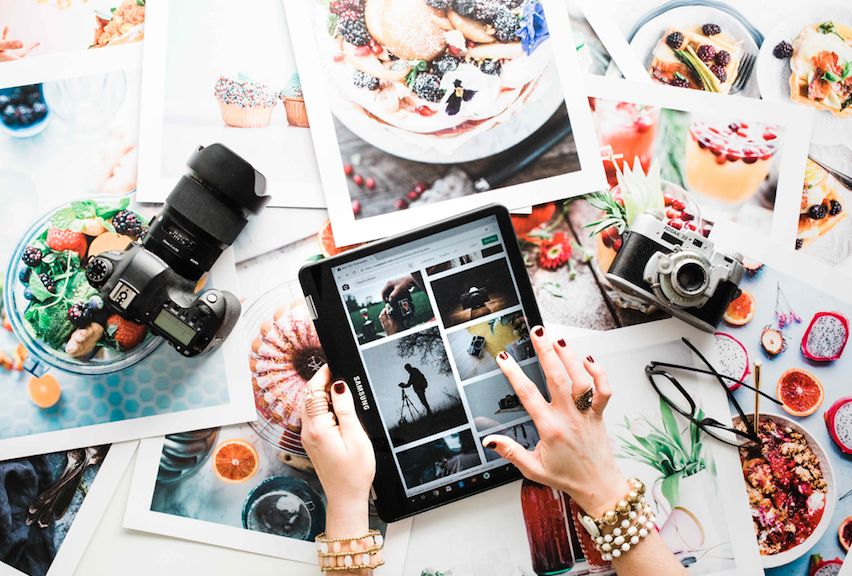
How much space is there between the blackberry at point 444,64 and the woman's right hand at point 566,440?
460 millimetres

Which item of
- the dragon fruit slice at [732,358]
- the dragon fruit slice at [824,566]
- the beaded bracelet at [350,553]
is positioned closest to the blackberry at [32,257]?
the beaded bracelet at [350,553]

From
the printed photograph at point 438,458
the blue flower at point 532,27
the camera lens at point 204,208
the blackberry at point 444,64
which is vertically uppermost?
the blue flower at point 532,27

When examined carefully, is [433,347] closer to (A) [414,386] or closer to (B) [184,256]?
(A) [414,386]

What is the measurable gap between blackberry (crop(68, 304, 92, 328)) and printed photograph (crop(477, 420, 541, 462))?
651 millimetres

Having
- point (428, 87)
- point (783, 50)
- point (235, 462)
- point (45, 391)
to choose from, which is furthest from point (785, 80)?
point (45, 391)

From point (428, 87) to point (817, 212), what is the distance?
2.26ft

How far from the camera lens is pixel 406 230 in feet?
2.78

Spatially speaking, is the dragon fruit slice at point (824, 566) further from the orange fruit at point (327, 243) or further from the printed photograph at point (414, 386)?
the orange fruit at point (327, 243)

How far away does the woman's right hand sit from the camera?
0.75 m

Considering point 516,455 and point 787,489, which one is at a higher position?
point 516,455

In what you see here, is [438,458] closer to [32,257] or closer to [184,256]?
[184,256]

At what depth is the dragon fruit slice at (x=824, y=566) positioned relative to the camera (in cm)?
87

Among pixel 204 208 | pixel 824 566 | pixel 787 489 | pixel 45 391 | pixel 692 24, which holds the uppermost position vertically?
pixel 692 24

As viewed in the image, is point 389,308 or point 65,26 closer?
point 389,308
